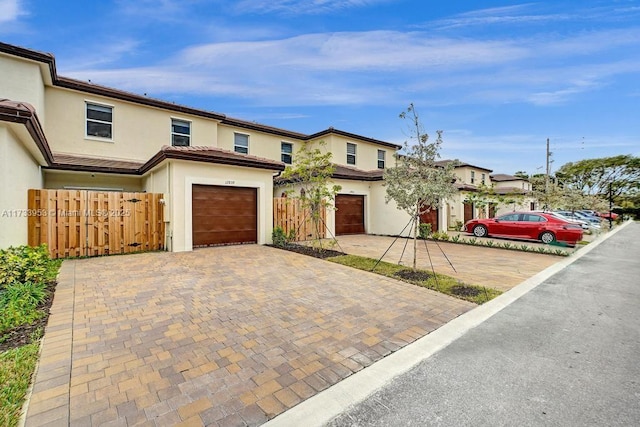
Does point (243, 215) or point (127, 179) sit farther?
point (127, 179)

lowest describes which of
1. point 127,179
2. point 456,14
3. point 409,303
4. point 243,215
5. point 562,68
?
point 409,303

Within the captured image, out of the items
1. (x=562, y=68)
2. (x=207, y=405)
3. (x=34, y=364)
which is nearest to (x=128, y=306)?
(x=34, y=364)

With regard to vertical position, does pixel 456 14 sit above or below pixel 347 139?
above

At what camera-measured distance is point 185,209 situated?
35.2ft

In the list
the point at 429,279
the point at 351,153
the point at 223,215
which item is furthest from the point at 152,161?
the point at 351,153

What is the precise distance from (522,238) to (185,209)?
1685 centimetres

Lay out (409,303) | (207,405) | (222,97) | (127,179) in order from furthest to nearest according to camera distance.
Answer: (222,97) → (127,179) → (409,303) → (207,405)

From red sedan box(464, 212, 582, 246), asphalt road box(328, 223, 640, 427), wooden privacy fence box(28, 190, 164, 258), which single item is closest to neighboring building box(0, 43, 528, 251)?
wooden privacy fence box(28, 190, 164, 258)

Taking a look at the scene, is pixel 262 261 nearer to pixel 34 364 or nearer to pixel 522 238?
pixel 34 364

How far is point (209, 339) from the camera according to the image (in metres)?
3.89

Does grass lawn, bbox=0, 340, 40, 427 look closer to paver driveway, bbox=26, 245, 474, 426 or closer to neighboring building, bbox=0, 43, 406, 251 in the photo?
paver driveway, bbox=26, 245, 474, 426

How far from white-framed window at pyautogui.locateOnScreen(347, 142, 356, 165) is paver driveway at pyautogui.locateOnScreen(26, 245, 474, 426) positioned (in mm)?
14687

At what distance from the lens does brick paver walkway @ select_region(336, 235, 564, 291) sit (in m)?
7.50

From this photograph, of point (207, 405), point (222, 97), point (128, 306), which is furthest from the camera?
point (222, 97)
